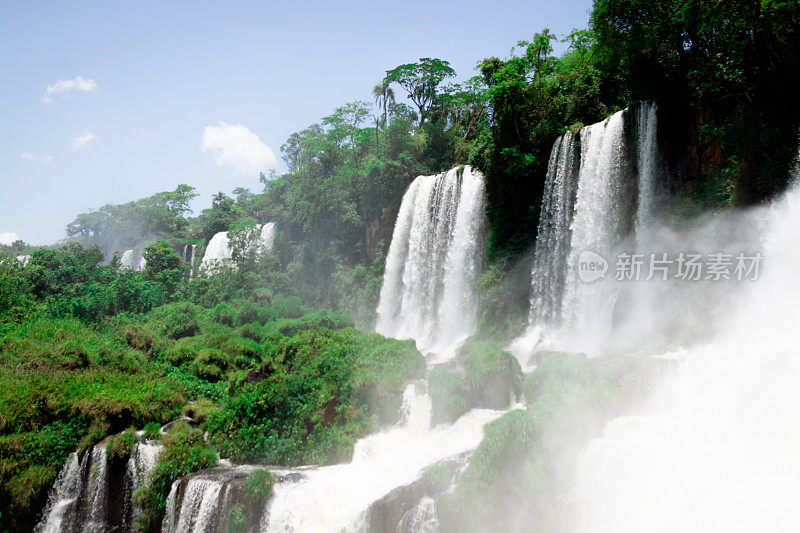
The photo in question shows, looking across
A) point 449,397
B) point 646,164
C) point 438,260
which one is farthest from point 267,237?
point 646,164

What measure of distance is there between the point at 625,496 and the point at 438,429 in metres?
3.66

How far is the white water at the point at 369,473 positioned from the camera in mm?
7070

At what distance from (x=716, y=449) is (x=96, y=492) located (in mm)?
11203

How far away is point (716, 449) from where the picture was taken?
21.1ft

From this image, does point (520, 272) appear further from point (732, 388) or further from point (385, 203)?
point (385, 203)

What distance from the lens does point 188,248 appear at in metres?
36.7

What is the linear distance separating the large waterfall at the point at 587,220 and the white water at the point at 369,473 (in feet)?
16.6

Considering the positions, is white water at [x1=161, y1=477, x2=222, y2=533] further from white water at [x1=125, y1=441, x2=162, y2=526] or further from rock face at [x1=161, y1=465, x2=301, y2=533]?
white water at [x1=125, y1=441, x2=162, y2=526]

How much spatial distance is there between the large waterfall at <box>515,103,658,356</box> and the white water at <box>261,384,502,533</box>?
5.07 metres

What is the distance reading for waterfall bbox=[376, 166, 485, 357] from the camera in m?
17.0

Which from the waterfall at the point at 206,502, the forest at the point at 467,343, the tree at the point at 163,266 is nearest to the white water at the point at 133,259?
the tree at the point at 163,266

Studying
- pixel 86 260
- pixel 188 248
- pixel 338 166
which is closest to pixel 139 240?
pixel 188 248

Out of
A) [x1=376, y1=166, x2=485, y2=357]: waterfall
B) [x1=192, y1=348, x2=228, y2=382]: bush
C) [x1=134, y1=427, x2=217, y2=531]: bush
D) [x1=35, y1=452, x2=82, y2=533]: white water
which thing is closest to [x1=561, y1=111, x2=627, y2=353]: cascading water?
[x1=376, y1=166, x2=485, y2=357]: waterfall

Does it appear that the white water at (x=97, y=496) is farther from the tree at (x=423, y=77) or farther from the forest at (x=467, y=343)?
the tree at (x=423, y=77)
